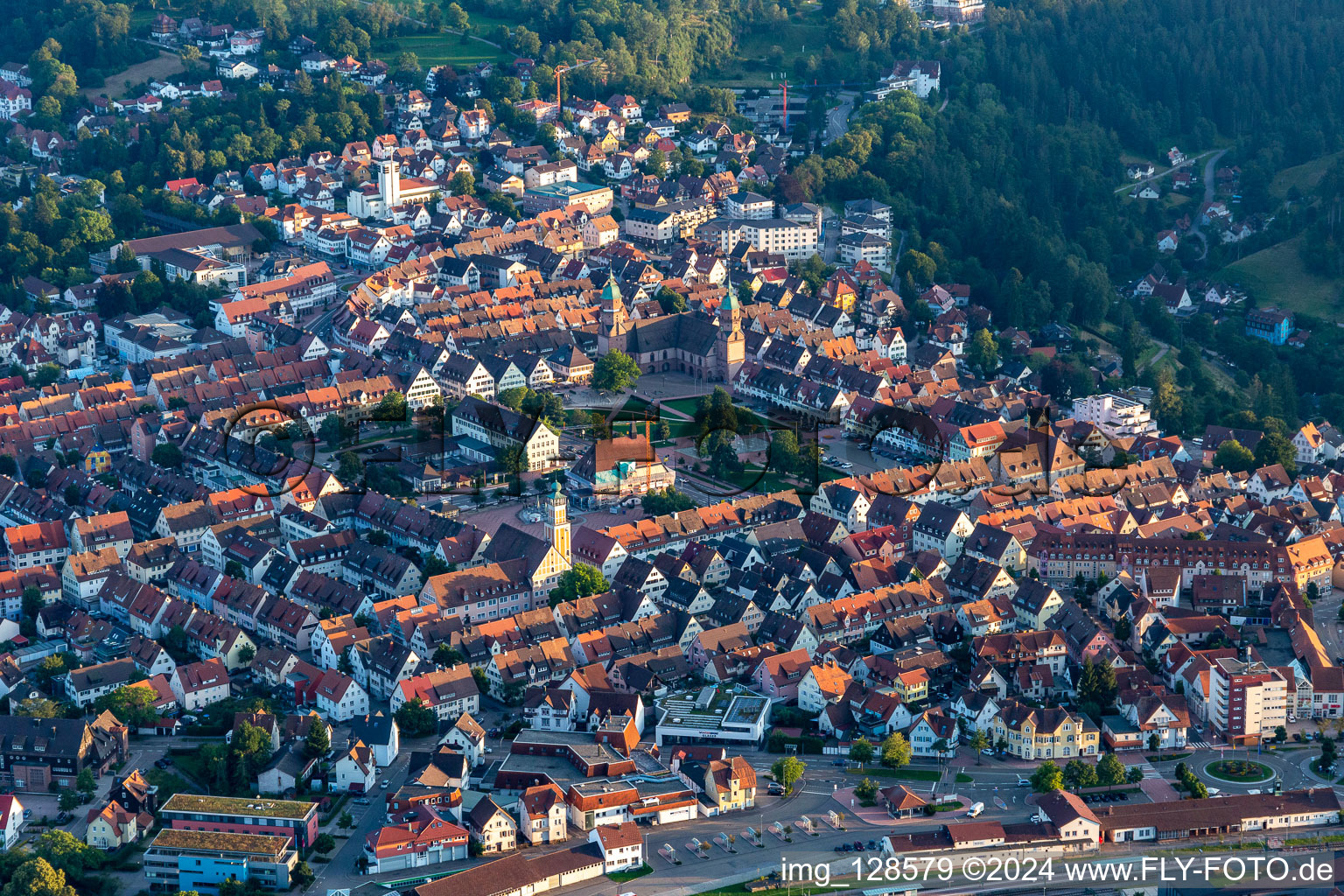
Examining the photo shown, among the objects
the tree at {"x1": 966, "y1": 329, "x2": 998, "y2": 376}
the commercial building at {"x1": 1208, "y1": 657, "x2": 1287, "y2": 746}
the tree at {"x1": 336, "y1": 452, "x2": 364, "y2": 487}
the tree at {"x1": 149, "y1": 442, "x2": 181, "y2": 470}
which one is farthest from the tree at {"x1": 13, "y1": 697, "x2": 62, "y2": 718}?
the tree at {"x1": 966, "y1": 329, "x2": 998, "y2": 376}

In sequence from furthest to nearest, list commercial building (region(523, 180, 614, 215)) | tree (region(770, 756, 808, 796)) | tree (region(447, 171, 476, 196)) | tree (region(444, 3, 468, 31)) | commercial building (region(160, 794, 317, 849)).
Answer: tree (region(444, 3, 468, 31))
tree (region(447, 171, 476, 196))
commercial building (region(523, 180, 614, 215))
tree (region(770, 756, 808, 796))
commercial building (region(160, 794, 317, 849))

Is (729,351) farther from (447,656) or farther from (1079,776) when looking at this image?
(1079,776)

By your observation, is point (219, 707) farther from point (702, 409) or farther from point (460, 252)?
point (460, 252)

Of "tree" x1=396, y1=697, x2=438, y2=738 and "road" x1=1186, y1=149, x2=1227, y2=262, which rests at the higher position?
"tree" x1=396, y1=697, x2=438, y2=738

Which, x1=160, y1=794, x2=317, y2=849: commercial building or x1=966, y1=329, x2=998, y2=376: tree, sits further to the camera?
x1=966, y1=329, x2=998, y2=376: tree

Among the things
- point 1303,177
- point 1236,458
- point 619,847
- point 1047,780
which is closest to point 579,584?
point 619,847

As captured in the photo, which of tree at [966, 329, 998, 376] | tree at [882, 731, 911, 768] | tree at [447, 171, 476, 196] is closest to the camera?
tree at [882, 731, 911, 768]

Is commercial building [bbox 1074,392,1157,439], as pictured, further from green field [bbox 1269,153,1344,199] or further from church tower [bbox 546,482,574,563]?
green field [bbox 1269,153,1344,199]
